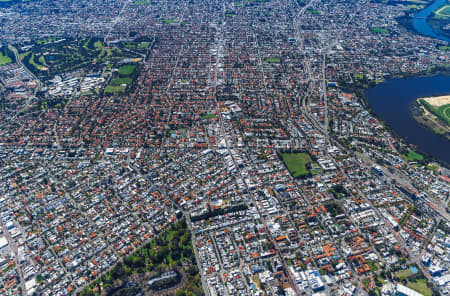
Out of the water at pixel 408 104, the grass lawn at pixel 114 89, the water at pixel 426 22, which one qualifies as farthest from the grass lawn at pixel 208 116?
the water at pixel 426 22

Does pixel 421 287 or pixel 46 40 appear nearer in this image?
pixel 421 287

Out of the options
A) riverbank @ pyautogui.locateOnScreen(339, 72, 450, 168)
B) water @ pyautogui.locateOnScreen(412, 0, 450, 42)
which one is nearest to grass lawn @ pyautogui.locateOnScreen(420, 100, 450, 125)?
riverbank @ pyautogui.locateOnScreen(339, 72, 450, 168)

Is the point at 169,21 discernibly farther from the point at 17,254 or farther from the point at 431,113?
the point at 17,254

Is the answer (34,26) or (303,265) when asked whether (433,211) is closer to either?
(303,265)

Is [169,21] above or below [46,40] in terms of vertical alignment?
above

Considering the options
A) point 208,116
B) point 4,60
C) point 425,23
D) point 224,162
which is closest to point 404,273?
point 224,162

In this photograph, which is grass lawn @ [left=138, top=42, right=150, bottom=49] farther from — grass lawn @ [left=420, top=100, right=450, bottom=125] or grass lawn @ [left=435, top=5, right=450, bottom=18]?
grass lawn @ [left=435, top=5, right=450, bottom=18]
